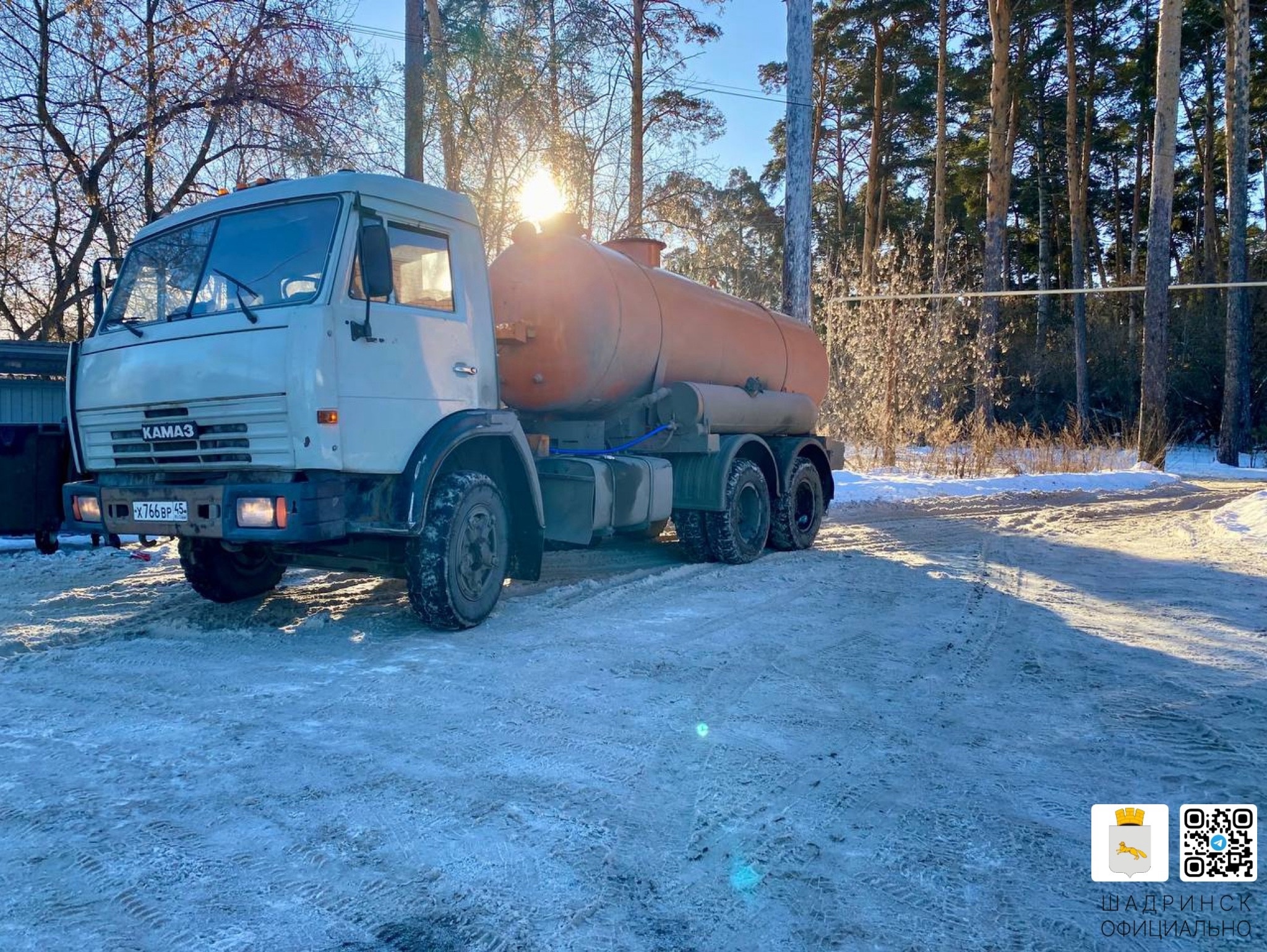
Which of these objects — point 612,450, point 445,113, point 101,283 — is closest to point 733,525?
point 612,450

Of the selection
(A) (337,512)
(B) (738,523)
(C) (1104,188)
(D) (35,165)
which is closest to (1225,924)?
(A) (337,512)

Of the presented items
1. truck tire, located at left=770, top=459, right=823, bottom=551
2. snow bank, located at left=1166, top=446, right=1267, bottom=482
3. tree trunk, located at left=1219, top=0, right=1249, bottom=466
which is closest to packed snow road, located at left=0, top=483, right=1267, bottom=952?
truck tire, located at left=770, top=459, right=823, bottom=551

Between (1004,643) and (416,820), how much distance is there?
3.97 meters

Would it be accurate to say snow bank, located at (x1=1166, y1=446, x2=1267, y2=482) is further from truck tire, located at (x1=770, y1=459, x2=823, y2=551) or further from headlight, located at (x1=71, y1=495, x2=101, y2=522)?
headlight, located at (x1=71, y1=495, x2=101, y2=522)

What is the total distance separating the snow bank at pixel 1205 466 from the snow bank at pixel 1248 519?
8.33m

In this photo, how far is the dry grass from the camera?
18.2 m

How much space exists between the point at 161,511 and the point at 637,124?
18.0 meters

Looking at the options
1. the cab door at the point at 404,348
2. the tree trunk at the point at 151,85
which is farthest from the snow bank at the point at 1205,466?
the tree trunk at the point at 151,85

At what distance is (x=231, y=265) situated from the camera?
5410mm

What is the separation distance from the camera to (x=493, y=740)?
3.82 m

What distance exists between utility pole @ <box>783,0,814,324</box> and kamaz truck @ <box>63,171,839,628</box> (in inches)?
277

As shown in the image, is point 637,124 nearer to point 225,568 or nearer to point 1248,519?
point 1248,519

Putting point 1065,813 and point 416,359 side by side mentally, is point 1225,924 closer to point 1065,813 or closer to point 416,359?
point 1065,813

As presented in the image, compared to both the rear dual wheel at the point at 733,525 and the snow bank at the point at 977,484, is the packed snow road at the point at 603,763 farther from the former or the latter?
the snow bank at the point at 977,484
